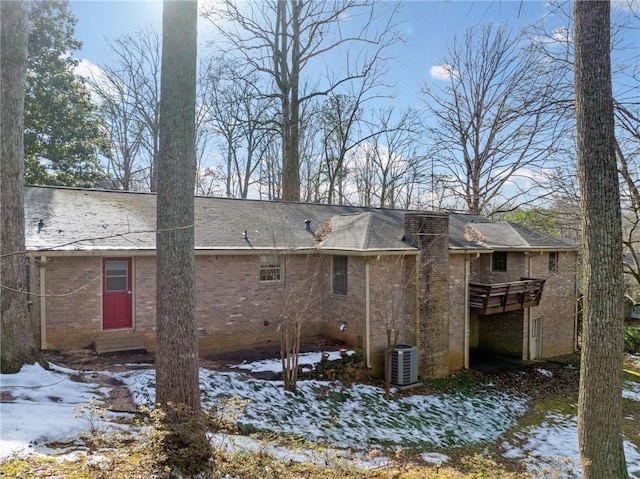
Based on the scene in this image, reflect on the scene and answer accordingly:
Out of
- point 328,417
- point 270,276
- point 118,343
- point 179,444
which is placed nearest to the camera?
point 179,444

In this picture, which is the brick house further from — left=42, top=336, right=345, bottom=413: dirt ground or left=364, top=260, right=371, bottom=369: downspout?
left=42, top=336, right=345, bottom=413: dirt ground

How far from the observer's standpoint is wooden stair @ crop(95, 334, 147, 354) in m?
9.79

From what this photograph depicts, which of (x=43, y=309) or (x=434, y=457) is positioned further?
(x=43, y=309)

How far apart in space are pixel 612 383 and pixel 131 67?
28.8 meters

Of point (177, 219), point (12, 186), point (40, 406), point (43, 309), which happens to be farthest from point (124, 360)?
point (177, 219)

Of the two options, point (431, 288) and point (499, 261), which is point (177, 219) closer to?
point (431, 288)

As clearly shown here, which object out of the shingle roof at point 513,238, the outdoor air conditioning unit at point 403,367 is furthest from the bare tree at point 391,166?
the outdoor air conditioning unit at point 403,367

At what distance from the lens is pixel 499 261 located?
1627 centimetres

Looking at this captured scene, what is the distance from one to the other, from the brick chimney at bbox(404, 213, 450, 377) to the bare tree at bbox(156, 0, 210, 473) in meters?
8.19

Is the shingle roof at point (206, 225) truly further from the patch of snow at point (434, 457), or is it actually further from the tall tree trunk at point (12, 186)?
the patch of snow at point (434, 457)

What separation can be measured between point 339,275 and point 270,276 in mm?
2165

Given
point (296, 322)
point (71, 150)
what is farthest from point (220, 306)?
point (71, 150)

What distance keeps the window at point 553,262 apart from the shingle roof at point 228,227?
18.8 inches

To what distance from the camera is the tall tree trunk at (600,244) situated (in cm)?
523
